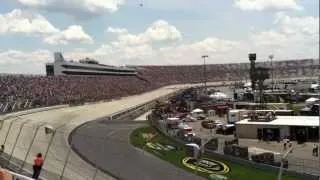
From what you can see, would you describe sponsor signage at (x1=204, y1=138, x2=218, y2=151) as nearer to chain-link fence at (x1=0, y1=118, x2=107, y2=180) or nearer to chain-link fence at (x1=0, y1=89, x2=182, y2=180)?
chain-link fence at (x1=0, y1=89, x2=182, y2=180)

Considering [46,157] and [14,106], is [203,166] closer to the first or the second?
[46,157]

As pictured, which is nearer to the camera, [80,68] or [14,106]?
[14,106]

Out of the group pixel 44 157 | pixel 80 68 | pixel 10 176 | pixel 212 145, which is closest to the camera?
pixel 10 176

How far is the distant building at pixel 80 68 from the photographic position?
452 feet

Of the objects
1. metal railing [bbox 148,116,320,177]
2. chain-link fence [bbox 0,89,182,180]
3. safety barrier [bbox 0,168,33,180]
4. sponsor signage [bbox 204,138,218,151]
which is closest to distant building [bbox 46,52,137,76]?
sponsor signage [bbox 204,138,218,151]

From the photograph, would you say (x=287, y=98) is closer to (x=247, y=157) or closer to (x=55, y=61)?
(x=247, y=157)

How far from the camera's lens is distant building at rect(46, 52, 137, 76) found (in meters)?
138

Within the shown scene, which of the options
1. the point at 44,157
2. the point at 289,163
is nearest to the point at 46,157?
the point at 44,157

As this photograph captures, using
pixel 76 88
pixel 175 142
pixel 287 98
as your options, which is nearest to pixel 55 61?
pixel 76 88

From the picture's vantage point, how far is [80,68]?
147 meters

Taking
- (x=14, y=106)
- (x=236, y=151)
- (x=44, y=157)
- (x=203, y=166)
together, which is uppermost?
(x=44, y=157)

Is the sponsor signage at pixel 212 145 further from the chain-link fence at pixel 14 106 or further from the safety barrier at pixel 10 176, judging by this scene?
the chain-link fence at pixel 14 106

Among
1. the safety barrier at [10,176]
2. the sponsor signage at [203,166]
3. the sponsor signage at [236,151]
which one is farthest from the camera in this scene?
the sponsor signage at [236,151]

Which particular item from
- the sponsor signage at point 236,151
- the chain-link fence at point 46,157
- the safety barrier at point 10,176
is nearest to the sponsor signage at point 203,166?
the chain-link fence at point 46,157
